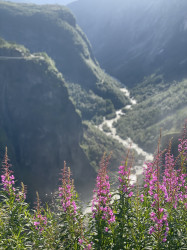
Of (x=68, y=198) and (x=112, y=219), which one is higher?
(x=68, y=198)

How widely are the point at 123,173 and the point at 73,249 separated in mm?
4393

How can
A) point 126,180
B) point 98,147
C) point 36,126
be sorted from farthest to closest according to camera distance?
point 98,147
point 36,126
point 126,180

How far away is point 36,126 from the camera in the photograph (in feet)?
420

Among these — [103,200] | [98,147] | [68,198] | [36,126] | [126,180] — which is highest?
[98,147]

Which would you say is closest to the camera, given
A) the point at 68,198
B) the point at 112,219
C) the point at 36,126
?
the point at 112,219

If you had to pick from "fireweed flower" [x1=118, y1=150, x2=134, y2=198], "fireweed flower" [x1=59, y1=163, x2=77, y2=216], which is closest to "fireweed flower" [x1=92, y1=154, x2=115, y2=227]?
"fireweed flower" [x1=118, y1=150, x2=134, y2=198]

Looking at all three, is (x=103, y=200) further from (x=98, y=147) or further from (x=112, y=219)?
(x=98, y=147)

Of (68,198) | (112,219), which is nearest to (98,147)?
(68,198)

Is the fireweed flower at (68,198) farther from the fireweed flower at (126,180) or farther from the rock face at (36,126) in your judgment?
the rock face at (36,126)

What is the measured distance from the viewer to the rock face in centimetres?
11900

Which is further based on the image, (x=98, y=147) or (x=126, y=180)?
(x=98, y=147)

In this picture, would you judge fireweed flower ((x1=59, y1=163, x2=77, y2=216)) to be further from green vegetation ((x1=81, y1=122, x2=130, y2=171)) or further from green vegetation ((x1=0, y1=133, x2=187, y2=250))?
green vegetation ((x1=81, y1=122, x2=130, y2=171))

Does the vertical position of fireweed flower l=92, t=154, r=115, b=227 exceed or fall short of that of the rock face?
it falls short

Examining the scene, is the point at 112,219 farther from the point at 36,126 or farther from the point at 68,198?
the point at 36,126
